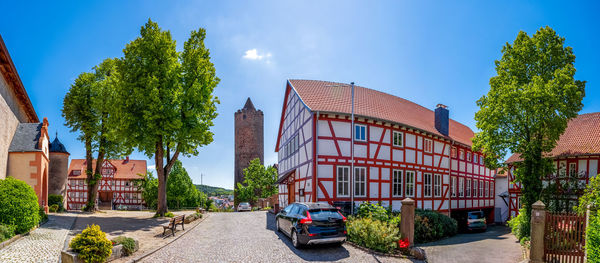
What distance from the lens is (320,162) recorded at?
19.5m

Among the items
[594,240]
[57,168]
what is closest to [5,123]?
[57,168]

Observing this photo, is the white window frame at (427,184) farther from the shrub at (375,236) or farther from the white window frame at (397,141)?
the shrub at (375,236)

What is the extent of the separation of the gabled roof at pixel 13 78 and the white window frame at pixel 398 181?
20.9m

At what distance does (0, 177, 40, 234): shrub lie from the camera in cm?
1130

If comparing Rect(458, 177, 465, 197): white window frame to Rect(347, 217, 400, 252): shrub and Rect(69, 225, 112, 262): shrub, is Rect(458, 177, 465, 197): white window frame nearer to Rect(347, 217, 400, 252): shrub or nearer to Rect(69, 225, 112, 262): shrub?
Rect(347, 217, 400, 252): shrub

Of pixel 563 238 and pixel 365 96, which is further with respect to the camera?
pixel 365 96

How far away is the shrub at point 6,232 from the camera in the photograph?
10.3 metres

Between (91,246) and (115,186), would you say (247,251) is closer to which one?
(91,246)

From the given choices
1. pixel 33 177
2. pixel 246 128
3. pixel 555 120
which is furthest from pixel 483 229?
pixel 246 128

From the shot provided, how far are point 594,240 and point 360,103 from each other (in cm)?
1525

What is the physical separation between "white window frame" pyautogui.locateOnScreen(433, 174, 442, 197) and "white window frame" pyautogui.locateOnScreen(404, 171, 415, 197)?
3.05 metres

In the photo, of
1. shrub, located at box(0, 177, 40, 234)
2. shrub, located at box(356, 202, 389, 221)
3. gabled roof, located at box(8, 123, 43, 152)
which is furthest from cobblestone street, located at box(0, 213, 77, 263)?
shrub, located at box(356, 202, 389, 221)

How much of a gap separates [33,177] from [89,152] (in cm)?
1155

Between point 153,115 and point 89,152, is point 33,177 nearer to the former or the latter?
point 153,115
